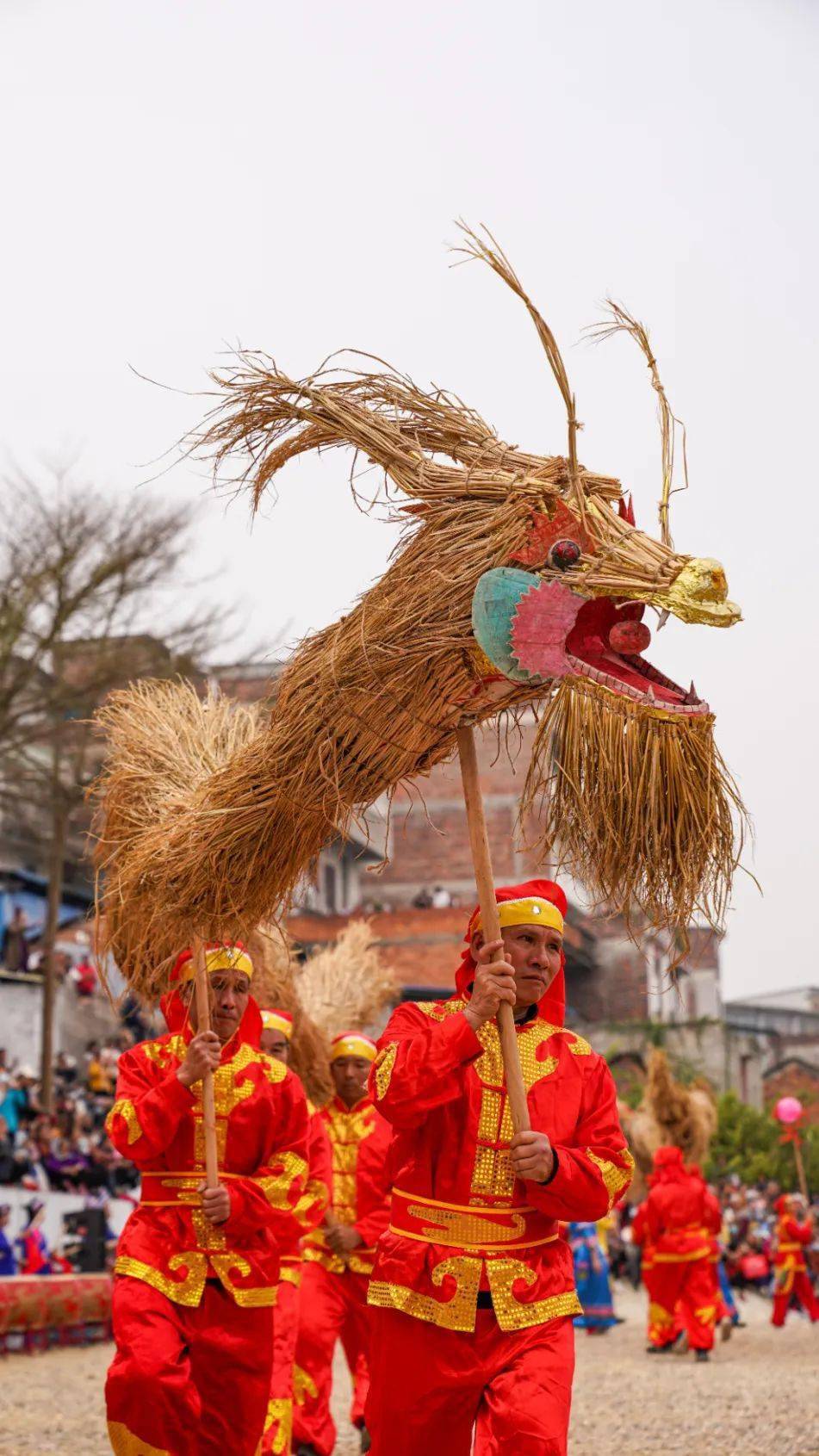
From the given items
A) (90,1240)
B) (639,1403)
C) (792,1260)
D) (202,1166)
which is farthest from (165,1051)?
(792,1260)

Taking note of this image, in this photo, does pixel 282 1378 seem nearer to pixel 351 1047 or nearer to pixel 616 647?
pixel 351 1047

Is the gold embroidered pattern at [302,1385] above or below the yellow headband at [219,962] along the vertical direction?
below

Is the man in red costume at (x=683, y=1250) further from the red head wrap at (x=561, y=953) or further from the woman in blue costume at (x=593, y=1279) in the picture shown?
the red head wrap at (x=561, y=953)

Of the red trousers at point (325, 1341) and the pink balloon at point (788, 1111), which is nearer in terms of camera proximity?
the red trousers at point (325, 1341)

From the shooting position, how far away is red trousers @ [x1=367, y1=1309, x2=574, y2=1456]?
469 cm

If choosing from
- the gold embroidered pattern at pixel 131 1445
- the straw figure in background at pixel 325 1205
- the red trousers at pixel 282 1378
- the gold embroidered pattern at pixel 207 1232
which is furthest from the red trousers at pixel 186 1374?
the straw figure in background at pixel 325 1205

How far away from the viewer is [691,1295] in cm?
1437

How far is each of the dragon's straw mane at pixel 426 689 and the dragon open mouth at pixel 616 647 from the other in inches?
3.8

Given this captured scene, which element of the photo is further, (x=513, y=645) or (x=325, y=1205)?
(x=325, y=1205)

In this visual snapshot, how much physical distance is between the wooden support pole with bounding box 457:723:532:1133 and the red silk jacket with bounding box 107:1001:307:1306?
165cm

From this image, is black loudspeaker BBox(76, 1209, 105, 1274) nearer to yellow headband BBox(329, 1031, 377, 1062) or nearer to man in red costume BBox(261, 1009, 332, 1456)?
yellow headband BBox(329, 1031, 377, 1062)

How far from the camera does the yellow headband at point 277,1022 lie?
852 cm

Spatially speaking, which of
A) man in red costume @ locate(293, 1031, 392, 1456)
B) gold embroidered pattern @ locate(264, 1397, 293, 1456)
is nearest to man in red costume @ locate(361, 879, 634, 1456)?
gold embroidered pattern @ locate(264, 1397, 293, 1456)

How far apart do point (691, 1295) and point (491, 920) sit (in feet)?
34.4
